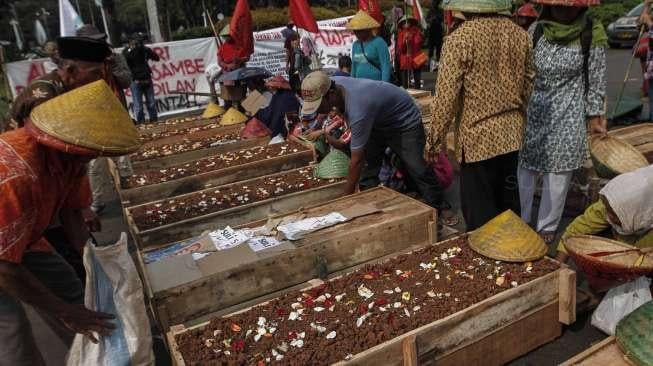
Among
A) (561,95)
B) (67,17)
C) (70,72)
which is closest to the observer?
(70,72)

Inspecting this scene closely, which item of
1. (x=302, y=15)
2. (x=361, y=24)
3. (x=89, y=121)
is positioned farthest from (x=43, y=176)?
(x=302, y=15)

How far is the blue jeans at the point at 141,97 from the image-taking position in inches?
426

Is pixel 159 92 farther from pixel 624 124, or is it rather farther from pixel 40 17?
pixel 40 17

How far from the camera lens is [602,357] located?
2289 millimetres

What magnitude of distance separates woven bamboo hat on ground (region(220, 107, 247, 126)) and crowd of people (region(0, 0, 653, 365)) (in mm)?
3297

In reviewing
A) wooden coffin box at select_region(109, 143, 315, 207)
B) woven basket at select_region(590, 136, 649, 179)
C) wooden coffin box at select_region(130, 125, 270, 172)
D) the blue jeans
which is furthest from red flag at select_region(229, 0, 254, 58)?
woven basket at select_region(590, 136, 649, 179)

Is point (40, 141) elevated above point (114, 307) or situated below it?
above

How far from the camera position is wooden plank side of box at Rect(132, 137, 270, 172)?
6477 mm

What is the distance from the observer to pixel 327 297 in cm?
299

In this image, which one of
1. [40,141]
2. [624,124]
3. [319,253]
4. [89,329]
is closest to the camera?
[40,141]

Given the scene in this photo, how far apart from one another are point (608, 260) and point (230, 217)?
2.97 m

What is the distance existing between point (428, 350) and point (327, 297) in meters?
0.73

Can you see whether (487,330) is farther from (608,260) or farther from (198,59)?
(198,59)

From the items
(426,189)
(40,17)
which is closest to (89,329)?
(426,189)
